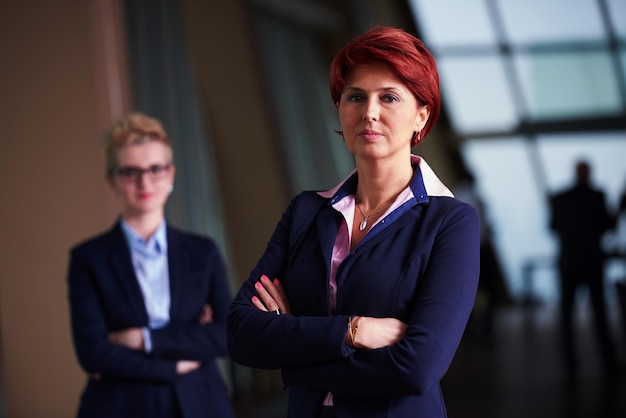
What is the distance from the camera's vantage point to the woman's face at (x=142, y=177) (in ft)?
9.77

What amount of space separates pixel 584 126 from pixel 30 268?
775cm

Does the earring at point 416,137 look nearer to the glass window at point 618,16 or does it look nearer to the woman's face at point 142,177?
the woman's face at point 142,177

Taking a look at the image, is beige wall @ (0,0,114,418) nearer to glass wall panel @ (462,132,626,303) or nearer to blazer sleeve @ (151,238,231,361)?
blazer sleeve @ (151,238,231,361)

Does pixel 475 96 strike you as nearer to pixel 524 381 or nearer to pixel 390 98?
pixel 524 381

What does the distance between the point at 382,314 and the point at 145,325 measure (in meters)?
1.22

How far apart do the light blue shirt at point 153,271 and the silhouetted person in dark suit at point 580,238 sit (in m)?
4.94

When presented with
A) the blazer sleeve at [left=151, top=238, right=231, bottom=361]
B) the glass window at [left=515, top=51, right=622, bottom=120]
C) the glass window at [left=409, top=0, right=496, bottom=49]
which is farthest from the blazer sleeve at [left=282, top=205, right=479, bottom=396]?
the glass window at [left=409, top=0, right=496, bottom=49]

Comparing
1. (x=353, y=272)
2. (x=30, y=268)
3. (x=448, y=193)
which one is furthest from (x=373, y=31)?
(x=30, y=268)

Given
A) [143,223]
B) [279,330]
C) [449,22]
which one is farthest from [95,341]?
[449,22]

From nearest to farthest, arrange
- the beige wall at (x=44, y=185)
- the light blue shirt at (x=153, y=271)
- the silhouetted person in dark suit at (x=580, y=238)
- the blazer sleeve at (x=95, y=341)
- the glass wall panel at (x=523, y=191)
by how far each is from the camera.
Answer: the blazer sleeve at (x=95, y=341) < the light blue shirt at (x=153, y=271) < the beige wall at (x=44, y=185) < the silhouetted person in dark suit at (x=580, y=238) < the glass wall panel at (x=523, y=191)

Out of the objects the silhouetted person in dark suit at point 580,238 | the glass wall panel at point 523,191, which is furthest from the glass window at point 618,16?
the silhouetted person in dark suit at point 580,238

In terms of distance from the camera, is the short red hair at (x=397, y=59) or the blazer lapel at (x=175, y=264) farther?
the blazer lapel at (x=175, y=264)

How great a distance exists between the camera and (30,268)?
5.69 m

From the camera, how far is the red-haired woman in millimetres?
1904
